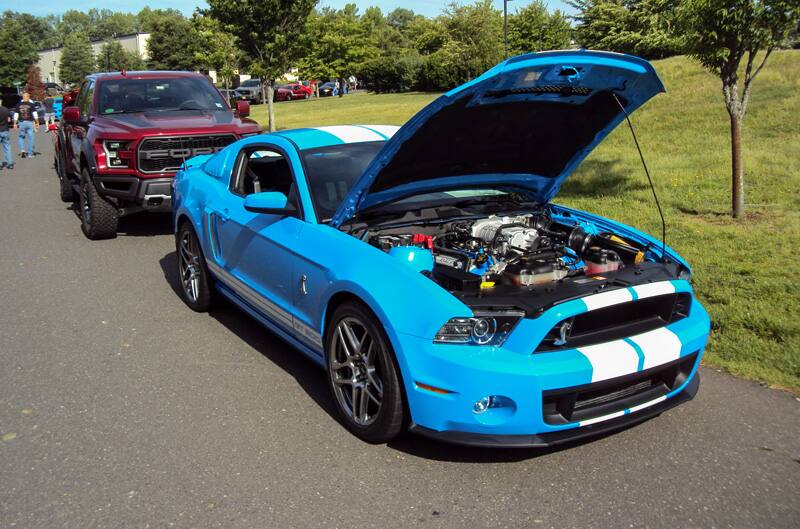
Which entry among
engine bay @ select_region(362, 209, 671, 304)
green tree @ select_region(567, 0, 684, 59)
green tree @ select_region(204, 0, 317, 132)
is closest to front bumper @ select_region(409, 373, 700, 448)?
engine bay @ select_region(362, 209, 671, 304)

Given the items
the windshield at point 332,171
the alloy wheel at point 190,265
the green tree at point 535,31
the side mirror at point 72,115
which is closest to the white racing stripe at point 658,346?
the windshield at point 332,171

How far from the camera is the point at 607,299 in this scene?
361cm

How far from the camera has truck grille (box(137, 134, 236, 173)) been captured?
9.11m

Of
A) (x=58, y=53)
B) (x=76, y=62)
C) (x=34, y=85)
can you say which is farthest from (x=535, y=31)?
(x=58, y=53)

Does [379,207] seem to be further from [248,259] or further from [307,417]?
[307,417]

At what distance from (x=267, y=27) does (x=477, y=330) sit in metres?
17.6

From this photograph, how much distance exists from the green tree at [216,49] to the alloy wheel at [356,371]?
→ 1489 inches

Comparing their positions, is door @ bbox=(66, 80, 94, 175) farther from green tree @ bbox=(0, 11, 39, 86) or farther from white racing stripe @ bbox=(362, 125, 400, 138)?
green tree @ bbox=(0, 11, 39, 86)

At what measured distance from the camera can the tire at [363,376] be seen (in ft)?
12.2

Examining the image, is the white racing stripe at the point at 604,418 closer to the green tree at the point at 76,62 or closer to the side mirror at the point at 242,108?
the side mirror at the point at 242,108

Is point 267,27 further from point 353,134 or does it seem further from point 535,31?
point 535,31

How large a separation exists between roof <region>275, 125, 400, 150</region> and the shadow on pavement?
144 cm

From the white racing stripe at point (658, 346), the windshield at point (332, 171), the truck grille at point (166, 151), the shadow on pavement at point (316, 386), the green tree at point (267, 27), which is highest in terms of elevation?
the green tree at point (267, 27)

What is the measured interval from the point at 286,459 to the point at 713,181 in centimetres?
868
